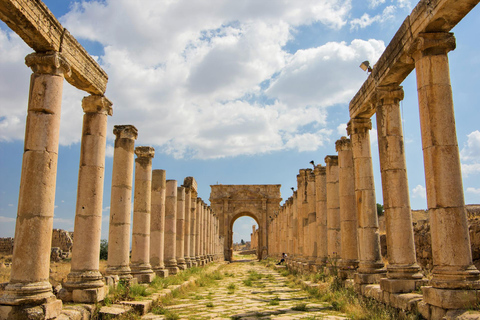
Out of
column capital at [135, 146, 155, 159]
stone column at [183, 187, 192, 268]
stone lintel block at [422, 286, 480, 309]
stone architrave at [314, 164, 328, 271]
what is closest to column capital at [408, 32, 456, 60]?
stone lintel block at [422, 286, 480, 309]

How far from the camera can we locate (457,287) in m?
6.71

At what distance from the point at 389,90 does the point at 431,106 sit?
2.71 meters

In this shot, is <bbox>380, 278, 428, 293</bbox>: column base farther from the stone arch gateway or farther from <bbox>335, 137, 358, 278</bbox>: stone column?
the stone arch gateway

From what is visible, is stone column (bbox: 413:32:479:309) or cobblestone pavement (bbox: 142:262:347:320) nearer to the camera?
stone column (bbox: 413:32:479:309)

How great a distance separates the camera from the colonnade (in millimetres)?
6984

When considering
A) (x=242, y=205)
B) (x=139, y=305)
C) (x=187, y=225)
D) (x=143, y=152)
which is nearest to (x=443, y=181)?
(x=139, y=305)

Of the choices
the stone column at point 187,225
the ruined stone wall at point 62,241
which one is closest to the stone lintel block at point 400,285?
the stone column at point 187,225

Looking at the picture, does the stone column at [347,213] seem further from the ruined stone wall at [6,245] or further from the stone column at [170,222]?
the ruined stone wall at [6,245]

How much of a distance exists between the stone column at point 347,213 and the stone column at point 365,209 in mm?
1160

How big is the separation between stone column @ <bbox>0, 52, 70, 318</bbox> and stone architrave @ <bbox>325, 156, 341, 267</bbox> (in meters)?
10.7

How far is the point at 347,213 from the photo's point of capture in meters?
13.0

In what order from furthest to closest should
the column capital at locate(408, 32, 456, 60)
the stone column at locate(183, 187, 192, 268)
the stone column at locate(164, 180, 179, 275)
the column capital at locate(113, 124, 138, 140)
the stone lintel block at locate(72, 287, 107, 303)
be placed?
the stone column at locate(183, 187, 192, 268)
the stone column at locate(164, 180, 179, 275)
the column capital at locate(113, 124, 138, 140)
the stone lintel block at locate(72, 287, 107, 303)
the column capital at locate(408, 32, 456, 60)

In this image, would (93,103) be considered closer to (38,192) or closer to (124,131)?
(124,131)

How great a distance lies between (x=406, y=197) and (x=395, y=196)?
0.26 meters
